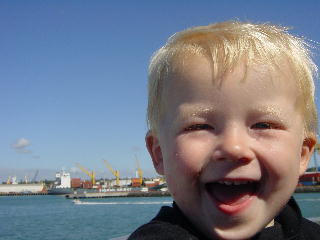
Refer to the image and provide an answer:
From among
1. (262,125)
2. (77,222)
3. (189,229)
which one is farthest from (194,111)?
(77,222)

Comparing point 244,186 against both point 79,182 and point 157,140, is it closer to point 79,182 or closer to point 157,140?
point 157,140

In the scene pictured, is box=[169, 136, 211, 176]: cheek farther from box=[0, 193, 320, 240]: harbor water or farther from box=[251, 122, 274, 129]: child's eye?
box=[0, 193, 320, 240]: harbor water

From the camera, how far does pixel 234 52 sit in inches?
35.9

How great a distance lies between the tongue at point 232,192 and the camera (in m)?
0.85

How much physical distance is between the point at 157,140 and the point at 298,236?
0.42 meters

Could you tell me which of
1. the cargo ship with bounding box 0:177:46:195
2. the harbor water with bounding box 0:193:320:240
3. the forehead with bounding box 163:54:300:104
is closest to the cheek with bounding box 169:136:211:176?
the forehead with bounding box 163:54:300:104

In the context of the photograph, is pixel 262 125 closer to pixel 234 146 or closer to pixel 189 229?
pixel 234 146

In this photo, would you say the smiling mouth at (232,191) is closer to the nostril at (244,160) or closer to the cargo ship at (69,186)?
the nostril at (244,160)

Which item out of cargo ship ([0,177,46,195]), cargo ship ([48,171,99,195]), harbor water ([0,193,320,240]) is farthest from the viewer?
cargo ship ([0,177,46,195])

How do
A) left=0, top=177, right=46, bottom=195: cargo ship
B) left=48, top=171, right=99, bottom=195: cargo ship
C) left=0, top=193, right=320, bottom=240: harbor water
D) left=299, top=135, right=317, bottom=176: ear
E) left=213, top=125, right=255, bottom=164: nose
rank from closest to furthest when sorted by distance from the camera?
left=213, top=125, right=255, bottom=164: nose, left=299, top=135, right=317, bottom=176: ear, left=0, top=193, right=320, bottom=240: harbor water, left=48, top=171, right=99, bottom=195: cargo ship, left=0, top=177, right=46, bottom=195: cargo ship

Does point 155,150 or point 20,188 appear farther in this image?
point 20,188

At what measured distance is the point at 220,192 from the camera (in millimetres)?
862

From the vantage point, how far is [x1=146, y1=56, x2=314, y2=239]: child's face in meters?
0.85

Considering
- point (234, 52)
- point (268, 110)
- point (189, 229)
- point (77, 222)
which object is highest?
point (234, 52)
